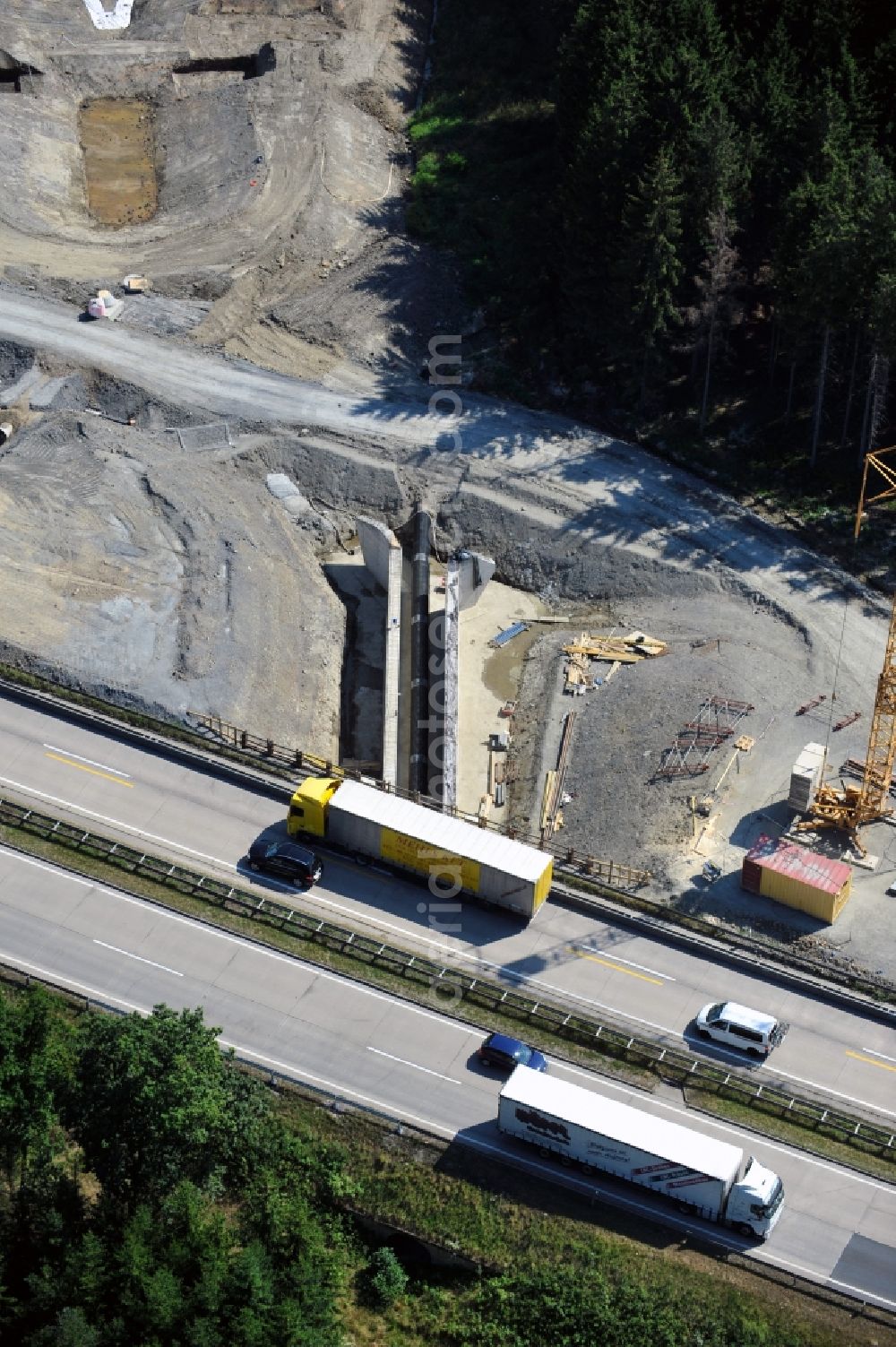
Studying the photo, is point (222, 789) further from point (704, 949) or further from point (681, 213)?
point (681, 213)

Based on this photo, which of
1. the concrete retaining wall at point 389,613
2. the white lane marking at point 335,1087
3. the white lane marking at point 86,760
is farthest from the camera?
the concrete retaining wall at point 389,613

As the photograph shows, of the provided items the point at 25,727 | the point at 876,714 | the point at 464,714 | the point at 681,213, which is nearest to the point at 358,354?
the point at 681,213

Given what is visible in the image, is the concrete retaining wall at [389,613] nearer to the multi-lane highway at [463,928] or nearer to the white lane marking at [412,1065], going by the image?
the multi-lane highway at [463,928]

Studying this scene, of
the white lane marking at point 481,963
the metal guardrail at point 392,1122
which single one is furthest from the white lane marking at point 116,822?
the metal guardrail at point 392,1122

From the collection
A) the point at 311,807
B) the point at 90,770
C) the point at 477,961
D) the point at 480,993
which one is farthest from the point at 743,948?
the point at 90,770

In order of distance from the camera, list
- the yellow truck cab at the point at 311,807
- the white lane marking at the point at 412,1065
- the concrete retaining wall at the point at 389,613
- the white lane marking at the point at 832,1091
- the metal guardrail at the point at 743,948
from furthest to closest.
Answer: the concrete retaining wall at the point at 389,613
the yellow truck cab at the point at 311,807
the metal guardrail at the point at 743,948
the white lane marking at the point at 832,1091
the white lane marking at the point at 412,1065

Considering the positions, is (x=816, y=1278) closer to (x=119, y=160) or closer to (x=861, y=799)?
(x=861, y=799)

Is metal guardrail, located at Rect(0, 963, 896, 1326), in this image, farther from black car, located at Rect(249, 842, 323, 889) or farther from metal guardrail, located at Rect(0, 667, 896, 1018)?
metal guardrail, located at Rect(0, 667, 896, 1018)
